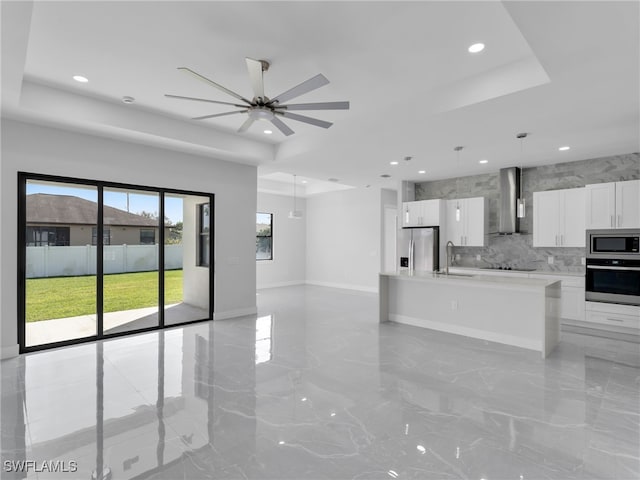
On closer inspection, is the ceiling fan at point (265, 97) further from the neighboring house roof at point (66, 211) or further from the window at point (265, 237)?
the window at point (265, 237)

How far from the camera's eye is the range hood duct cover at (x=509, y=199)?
623 centimetres

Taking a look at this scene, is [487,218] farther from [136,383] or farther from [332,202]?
[136,383]

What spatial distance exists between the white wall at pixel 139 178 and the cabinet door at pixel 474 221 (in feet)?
14.0

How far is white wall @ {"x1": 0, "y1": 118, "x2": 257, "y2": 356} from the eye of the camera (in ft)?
13.0

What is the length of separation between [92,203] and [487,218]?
6865 millimetres

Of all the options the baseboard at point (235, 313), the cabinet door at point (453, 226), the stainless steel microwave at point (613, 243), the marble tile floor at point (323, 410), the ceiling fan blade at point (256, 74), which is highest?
the ceiling fan blade at point (256, 74)

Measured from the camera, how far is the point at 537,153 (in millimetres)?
5324

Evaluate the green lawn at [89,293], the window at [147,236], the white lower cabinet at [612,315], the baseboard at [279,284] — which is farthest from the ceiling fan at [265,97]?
the baseboard at [279,284]

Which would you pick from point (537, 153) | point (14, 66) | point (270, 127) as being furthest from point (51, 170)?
point (537, 153)

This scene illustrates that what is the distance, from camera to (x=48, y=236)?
434 cm

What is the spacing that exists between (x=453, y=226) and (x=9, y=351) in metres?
7.37

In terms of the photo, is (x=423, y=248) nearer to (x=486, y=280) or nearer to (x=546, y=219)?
(x=546, y=219)

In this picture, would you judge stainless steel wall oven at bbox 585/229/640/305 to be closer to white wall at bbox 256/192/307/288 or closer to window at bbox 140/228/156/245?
window at bbox 140/228/156/245

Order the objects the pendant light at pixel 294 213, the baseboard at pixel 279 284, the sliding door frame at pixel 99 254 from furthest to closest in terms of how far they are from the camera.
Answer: the baseboard at pixel 279 284 < the pendant light at pixel 294 213 < the sliding door frame at pixel 99 254
